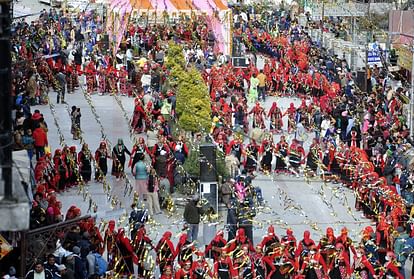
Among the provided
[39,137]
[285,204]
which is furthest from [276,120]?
[39,137]

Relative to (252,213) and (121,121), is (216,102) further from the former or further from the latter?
(252,213)

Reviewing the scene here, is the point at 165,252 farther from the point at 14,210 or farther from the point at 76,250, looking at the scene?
the point at 14,210

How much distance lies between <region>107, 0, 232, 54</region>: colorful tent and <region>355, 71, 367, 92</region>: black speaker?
211 inches

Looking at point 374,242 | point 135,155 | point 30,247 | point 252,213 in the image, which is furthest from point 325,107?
point 30,247

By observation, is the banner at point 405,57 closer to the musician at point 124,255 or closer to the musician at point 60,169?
the musician at point 60,169

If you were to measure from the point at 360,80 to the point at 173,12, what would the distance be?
6999 mm

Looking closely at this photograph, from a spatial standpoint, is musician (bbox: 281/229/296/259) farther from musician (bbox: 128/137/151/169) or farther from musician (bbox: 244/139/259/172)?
musician (bbox: 244/139/259/172)

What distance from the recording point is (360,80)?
1316 inches

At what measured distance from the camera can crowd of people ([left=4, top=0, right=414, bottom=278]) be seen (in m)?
15.8

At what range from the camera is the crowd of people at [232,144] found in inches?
622

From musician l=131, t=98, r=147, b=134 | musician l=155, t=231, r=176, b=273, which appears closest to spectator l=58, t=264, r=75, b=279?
musician l=155, t=231, r=176, b=273

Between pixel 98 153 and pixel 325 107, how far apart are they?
7.86 m

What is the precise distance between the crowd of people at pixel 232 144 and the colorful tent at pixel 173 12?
70cm

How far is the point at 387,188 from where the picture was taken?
777 inches
